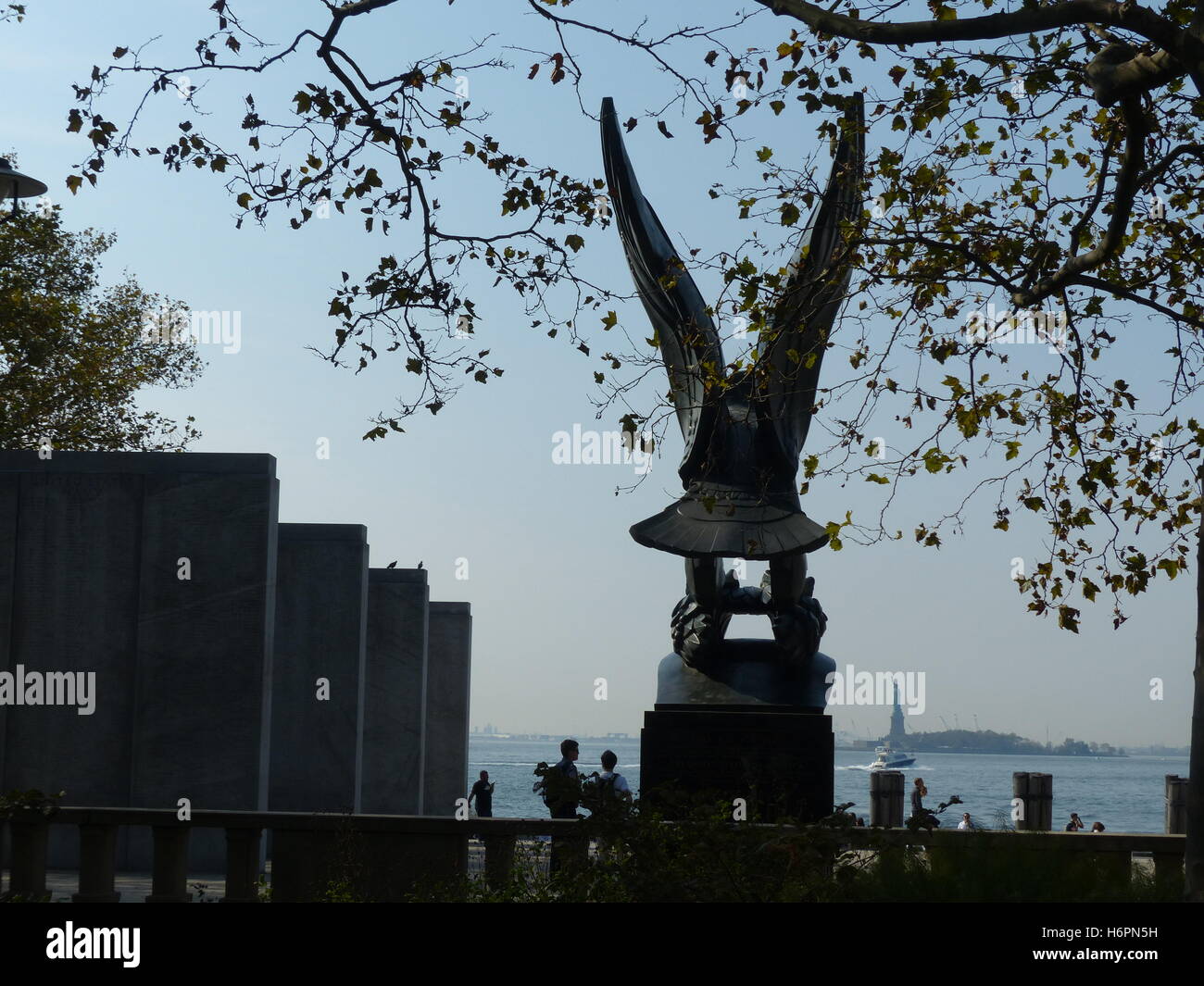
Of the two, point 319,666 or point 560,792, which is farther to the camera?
point 319,666

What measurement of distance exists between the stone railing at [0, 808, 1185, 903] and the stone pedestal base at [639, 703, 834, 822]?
8.14 feet

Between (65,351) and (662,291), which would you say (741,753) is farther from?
(65,351)

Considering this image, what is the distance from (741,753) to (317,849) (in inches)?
141

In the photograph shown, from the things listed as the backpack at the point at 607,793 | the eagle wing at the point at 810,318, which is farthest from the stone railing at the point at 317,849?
the eagle wing at the point at 810,318

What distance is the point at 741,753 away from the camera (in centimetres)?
1148

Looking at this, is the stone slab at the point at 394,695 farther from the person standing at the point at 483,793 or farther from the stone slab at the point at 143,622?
the stone slab at the point at 143,622

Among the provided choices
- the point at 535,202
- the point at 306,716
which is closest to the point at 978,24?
the point at 535,202

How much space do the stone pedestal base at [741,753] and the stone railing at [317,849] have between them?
97.7 inches

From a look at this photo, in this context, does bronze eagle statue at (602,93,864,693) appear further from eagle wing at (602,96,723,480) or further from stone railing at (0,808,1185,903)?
stone railing at (0,808,1185,903)

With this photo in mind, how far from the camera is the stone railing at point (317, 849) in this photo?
8906mm

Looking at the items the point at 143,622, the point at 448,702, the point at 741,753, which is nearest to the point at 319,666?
the point at 143,622
